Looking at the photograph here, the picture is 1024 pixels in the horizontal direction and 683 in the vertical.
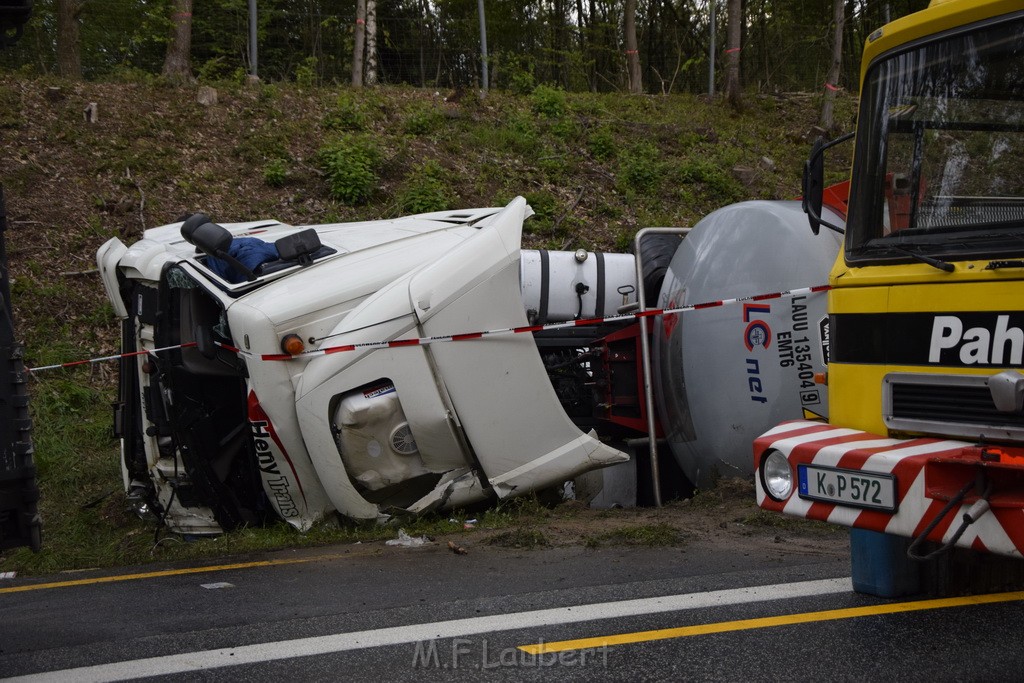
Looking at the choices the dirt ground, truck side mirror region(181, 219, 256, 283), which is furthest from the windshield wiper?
truck side mirror region(181, 219, 256, 283)

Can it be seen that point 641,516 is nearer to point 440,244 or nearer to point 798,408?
point 798,408

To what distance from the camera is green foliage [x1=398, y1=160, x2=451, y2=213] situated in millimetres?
12469

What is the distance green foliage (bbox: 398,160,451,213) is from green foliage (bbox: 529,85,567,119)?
10.6 ft

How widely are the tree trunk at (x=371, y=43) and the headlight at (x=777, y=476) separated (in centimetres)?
1416

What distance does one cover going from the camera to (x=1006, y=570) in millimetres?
4211

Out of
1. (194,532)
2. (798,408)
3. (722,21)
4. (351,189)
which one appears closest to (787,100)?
(722,21)

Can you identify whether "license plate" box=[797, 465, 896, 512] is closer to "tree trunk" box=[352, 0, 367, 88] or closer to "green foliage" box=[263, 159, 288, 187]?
"green foliage" box=[263, 159, 288, 187]

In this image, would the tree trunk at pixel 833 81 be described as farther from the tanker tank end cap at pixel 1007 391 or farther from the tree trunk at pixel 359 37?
the tanker tank end cap at pixel 1007 391

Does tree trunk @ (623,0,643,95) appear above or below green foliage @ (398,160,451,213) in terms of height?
above

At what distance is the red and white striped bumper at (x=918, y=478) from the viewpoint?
3.04 m

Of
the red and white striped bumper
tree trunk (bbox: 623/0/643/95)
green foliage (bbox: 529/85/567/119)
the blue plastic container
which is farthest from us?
tree trunk (bbox: 623/0/643/95)

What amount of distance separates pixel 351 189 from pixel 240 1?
581 cm

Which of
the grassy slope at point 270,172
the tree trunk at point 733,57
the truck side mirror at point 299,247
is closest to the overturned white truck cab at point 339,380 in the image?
the truck side mirror at point 299,247

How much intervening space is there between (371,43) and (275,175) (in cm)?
638
